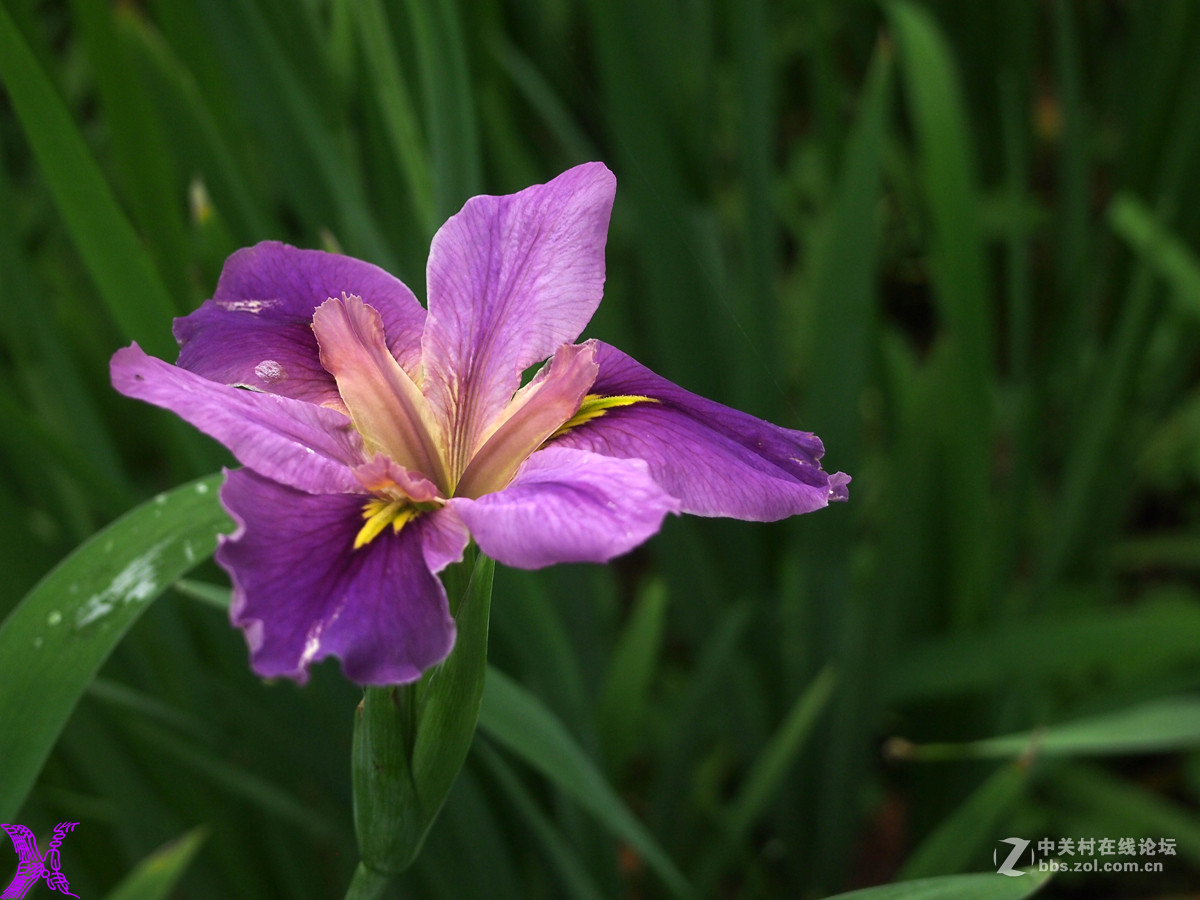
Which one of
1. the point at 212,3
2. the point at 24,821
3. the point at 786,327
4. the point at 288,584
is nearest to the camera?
the point at 288,584

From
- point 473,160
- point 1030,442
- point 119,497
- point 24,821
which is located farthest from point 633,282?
point 24,821

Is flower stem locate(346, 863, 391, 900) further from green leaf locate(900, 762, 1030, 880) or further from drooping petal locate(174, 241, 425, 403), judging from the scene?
green leaf locate(900, 762, 1030, 880)

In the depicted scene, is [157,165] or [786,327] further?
[786,327]

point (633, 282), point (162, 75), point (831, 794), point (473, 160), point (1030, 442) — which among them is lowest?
point (831, 794)

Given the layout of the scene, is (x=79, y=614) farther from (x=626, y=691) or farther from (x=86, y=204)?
(x=626, y=691)

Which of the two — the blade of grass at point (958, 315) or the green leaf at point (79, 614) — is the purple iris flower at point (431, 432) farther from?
the blade of grass at point (958, 315)

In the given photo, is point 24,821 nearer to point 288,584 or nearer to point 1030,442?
point 288,584

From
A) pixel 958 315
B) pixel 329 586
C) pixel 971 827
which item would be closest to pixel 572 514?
pixel 329 586
